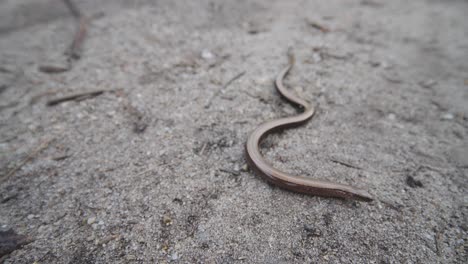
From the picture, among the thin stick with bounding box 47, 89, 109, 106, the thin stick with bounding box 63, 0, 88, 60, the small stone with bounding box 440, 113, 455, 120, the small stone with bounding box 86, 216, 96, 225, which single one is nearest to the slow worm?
the small stone with bounding box 86, 216, 96, 225

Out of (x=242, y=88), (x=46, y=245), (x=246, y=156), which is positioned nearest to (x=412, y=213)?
(x=246, y=156)

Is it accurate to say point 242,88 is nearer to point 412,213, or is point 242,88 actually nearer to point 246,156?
point 246,156

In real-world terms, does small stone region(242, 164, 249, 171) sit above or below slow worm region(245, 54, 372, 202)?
below

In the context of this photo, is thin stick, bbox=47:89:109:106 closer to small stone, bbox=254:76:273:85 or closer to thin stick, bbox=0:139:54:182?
thin stick, bbox=0:139:54:182

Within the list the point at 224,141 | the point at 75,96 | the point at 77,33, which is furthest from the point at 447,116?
the point at 77,33

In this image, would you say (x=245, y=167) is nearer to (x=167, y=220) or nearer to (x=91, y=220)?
(x=167, y=220)

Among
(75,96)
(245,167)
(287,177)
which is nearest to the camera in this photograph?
(287,177)
